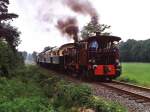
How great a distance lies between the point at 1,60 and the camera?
2558 cm

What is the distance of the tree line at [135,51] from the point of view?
4504 inches

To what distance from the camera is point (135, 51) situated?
12306 centimetres

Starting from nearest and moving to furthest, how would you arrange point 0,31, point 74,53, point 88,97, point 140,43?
point 88,97 < point 74,53 < point 0,31 < point 140,43

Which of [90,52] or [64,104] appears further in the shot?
[90,52]

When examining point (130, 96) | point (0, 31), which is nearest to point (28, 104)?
point (130, 96)

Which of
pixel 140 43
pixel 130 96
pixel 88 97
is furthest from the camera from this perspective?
pixel 140 43

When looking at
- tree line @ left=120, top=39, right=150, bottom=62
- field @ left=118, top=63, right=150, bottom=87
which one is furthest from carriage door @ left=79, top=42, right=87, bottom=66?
tree line @ left=120, top=39, right=150, bottom=62

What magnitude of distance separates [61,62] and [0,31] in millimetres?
8617

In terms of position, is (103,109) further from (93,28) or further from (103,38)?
(93,28)

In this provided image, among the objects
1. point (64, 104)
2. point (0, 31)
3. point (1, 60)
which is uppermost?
point (0, 31)

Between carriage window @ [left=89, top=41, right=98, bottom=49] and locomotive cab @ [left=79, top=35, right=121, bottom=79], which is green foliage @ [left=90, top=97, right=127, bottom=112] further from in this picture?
carriage window @ [left=89, top=41, right=98, bottom=49]

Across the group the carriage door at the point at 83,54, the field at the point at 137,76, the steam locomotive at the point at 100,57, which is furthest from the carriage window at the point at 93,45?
the field at the point at 137,76

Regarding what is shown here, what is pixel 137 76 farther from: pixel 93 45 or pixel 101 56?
pixel 93 45

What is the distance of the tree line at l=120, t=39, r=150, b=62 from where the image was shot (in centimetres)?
11441
